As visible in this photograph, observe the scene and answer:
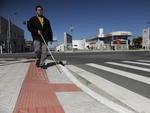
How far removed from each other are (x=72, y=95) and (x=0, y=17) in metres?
76.8

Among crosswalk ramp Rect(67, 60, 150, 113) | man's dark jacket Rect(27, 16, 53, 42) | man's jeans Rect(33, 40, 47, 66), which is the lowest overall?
crosswalk ramp Rect(67, 60, 150, 113)

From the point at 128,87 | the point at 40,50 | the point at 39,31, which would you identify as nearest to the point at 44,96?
the point at 128,87

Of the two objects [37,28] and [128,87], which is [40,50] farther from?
[128,87]

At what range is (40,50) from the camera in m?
10.3

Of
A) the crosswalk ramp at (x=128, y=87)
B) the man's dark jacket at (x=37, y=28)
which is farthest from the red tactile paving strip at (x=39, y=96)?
the man's dark jacket at (x=37, y=28)

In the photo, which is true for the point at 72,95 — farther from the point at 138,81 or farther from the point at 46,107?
the point at 138,81

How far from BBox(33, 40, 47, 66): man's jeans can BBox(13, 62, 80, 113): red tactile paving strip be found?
6.01 ft

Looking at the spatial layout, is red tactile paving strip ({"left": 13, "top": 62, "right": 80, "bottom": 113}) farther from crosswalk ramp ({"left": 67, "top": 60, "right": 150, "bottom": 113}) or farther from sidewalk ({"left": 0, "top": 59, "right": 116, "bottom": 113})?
crosswalk ramp ({"left": 67, "top": 60, "right": 150, "bottom": 113})

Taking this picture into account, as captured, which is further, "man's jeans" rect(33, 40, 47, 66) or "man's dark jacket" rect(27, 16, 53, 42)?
"man's jeans" rect(33, 40, 47, 66)

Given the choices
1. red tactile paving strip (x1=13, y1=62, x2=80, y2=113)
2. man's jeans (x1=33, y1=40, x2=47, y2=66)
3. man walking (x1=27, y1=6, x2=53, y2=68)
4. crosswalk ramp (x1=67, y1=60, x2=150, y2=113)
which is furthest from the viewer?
man's jeans (x1=33, y1=40, x2=47, y2=66)

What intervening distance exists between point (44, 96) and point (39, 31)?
4.20m

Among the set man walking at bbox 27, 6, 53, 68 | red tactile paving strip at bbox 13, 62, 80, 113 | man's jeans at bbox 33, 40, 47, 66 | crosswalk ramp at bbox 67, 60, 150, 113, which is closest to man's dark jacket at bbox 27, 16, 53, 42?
man walking at bbox 27, 6, 53, 68

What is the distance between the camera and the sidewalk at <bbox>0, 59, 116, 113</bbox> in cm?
512

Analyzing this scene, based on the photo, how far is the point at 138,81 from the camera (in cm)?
812
